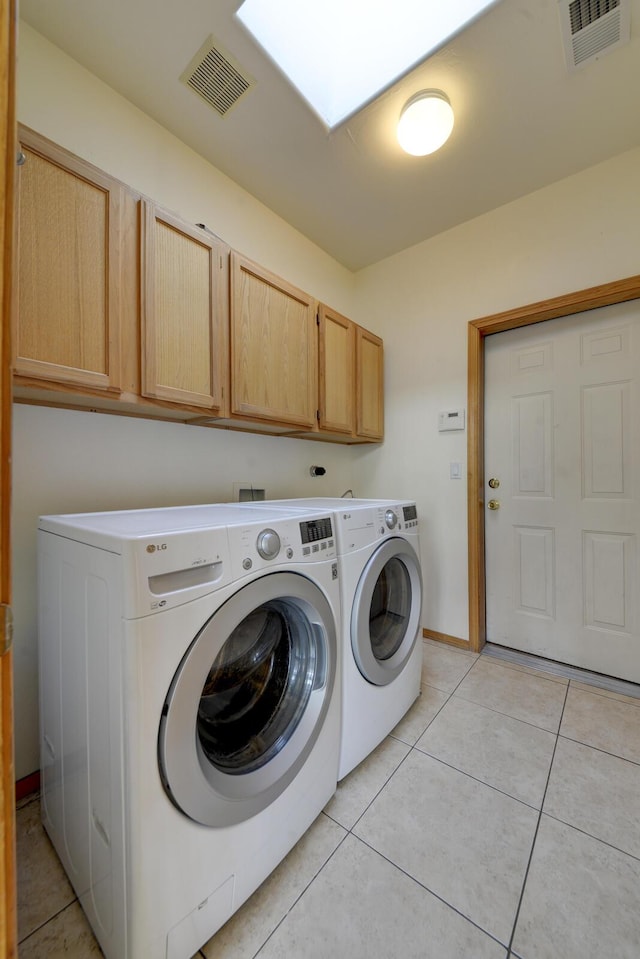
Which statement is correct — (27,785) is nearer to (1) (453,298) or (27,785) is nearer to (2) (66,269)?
(2) (66,269)

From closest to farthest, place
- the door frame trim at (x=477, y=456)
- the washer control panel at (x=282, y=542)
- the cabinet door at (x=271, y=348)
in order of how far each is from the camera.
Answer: the washer control panel at (x=282, y=542) < the cabinet door at (x=271, y=348) < the door frame trim at (x=477, y=456)

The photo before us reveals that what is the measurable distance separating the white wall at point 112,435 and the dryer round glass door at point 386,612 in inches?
36.6

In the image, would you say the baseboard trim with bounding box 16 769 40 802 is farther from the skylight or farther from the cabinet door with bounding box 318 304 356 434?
the skylight

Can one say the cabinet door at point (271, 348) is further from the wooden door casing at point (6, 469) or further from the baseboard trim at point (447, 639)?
the baseboard trim at point (447, 639)

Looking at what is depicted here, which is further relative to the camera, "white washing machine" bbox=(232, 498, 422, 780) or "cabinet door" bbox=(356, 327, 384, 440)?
"cabinet door" bbox=(356, 327, 384, 440)

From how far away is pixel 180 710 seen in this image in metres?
0.68

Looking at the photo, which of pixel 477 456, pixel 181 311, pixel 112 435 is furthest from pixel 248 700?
pixel 477 456

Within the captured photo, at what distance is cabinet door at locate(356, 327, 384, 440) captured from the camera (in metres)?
2.26

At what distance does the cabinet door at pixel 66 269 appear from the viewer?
1005 millimetres

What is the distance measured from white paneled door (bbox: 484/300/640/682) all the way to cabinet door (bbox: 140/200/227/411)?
169 centimetres

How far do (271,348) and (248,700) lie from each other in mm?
1446

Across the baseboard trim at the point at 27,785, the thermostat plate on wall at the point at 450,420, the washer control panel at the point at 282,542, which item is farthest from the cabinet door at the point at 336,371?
the baseboard trim at the point at 27,785

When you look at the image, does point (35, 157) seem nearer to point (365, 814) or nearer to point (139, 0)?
point (139, 0)

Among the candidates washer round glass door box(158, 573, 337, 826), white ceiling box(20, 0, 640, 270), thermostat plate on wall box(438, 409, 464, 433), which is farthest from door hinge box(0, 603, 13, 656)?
thermostat plate on wall box(438, 409, 464, 433)
